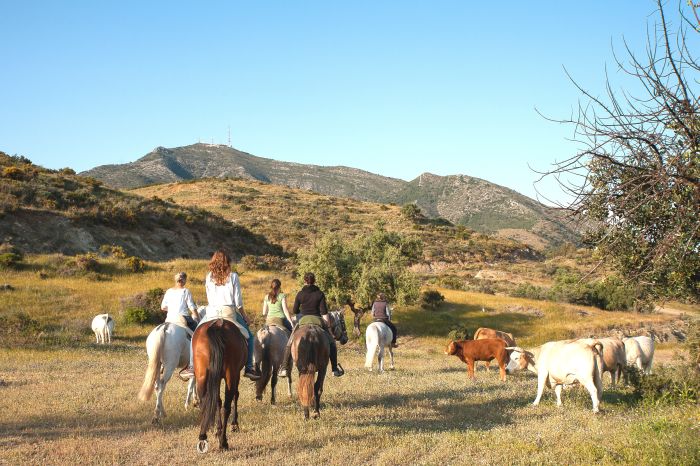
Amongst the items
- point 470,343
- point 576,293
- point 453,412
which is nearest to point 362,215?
point 576,293

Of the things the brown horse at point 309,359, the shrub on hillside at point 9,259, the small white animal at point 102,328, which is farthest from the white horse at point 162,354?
the shrub on hillside at point 9,259

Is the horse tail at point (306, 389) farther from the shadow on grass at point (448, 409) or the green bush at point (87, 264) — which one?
the green bush at point (87, 264)

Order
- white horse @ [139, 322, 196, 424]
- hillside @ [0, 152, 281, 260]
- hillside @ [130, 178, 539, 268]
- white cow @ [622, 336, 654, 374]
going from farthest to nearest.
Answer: hillside @ [130, 178, 539, 268] < hillside @ [0, 152, 281, 260] < white cow @ [622, 336, 654, 374] < white horse @ [139, 322, 196, 424]

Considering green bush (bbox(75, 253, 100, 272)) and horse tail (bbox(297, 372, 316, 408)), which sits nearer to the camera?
horse tail (bbox(297, 372, 316, 408))

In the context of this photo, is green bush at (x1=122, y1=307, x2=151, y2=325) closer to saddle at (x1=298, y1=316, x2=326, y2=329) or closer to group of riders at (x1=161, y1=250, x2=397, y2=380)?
group of riders at (x1=161, y1=250, x2=397, y2=380)

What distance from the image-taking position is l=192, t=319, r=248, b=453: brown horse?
320 inches

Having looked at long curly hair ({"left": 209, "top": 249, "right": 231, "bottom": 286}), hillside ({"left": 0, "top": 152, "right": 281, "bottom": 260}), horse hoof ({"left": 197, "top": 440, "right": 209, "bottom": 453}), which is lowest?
horse hoof ({"left": 197, "top": 440, "right": 209, "bottom": 453})

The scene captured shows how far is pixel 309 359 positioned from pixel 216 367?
7.83ft

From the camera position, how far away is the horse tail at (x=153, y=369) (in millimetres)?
9969

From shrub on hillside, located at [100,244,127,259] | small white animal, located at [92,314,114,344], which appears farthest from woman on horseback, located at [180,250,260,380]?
shrub on hillside, located at [100,244,127,259]

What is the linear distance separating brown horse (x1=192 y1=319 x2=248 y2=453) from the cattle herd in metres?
6.33

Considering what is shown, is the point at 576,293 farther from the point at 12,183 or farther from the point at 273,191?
the point at 273,191

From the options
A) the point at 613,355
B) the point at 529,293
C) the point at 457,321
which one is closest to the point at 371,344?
the point at 613,355

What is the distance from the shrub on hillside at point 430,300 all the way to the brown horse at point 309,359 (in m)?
25.8
